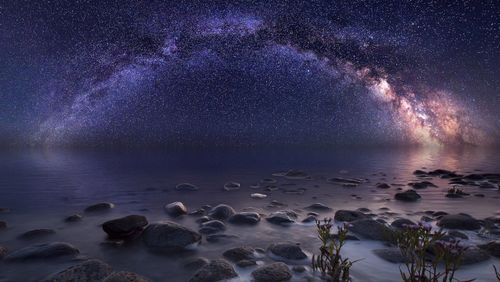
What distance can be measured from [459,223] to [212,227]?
22.9 feet

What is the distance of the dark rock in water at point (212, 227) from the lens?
8.91m

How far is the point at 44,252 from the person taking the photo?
6.96 m

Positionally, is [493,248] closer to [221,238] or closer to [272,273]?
[272,273]

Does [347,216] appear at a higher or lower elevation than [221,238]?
higher

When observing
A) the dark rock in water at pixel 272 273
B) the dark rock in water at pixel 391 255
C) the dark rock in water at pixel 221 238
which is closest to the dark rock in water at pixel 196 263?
the dark rock in water at pixel 272 273

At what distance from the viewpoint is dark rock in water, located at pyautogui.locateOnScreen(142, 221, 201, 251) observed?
7.59 m

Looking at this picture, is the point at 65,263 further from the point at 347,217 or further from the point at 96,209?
the point at 347,217

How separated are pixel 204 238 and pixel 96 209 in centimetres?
634

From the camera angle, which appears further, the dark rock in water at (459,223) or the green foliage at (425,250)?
the dark rock in water at (459,223)

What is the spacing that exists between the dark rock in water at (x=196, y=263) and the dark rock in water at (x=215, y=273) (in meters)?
0.72

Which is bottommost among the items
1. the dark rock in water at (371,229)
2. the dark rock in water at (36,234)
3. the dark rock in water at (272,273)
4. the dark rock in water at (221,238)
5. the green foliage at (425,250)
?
the dark rock in water at (36,234)

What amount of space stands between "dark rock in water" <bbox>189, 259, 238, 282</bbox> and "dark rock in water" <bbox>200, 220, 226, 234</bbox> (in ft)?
9.90

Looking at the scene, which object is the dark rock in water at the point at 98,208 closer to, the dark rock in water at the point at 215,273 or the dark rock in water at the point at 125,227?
the dark rock in water at the point at 125,227

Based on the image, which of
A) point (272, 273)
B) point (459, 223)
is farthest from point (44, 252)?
point (459, 223)
